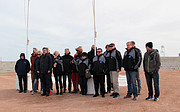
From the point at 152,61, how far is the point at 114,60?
143 cm

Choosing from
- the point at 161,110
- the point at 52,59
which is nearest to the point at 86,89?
the point at 52,59

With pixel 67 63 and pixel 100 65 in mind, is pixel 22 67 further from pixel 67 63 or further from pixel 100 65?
pixel 100 65

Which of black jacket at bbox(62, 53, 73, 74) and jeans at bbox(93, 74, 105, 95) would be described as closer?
jeans at bbox(93, 74, 105, 95)

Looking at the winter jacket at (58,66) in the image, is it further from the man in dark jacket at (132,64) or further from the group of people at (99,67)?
the man in dark jacket at (132,64)

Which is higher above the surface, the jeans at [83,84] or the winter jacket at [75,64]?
the winter jacket at [75,64]

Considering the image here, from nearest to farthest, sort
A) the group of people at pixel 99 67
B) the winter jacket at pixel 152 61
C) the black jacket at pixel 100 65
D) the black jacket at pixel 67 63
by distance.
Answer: the winter jacket at pixel 152 61
the group of people at pixel 99 67
the black jacket at pixel 100 65
the black jacket at pixel 67 63

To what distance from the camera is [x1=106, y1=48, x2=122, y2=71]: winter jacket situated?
22.5 feet

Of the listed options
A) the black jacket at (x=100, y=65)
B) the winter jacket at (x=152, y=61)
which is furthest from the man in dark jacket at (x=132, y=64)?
the black jacket at (x=100, y=65)

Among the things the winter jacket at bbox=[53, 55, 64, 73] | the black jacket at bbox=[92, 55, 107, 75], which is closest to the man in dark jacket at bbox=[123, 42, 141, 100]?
the black jacket at bbox=[92, 55, 107, 75]

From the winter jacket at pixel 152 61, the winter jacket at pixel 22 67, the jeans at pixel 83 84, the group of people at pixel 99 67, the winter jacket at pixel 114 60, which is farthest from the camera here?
the winter jacket at pixel 22 67

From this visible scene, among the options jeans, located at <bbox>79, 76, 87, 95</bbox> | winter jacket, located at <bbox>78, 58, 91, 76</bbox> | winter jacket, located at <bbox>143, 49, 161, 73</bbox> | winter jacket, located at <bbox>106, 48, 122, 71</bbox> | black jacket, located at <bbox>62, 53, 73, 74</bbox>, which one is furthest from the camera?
black jacket, located at <bbox>62, 53, 73, 74</bbox>

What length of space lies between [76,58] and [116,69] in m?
2.04

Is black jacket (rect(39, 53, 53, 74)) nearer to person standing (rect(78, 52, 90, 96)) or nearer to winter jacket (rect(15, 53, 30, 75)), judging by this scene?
person standing (rect(78, 52, 90, 96))

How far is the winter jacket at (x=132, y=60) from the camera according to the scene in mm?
6326
